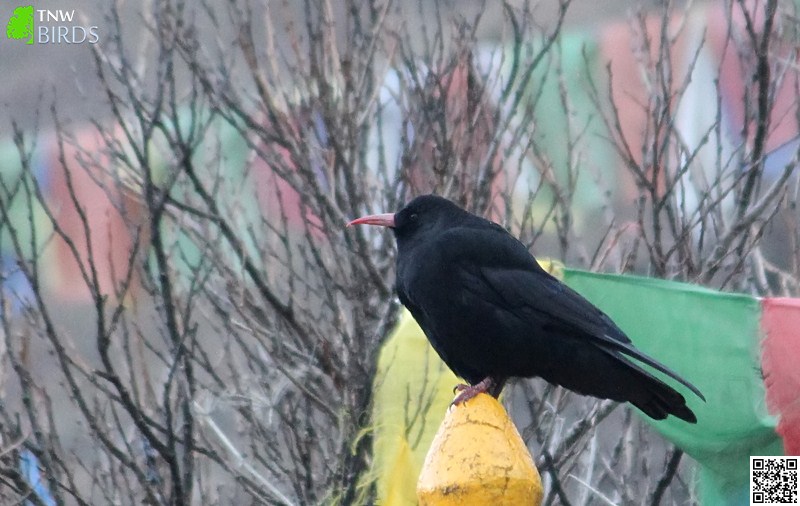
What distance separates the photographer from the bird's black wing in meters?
4.14

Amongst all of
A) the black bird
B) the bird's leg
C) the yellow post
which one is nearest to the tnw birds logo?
the black bird

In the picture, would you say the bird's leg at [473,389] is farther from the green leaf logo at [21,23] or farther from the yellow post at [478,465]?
the green leaf logo at [21,23]

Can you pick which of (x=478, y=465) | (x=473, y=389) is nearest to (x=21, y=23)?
(x=473, y=389)

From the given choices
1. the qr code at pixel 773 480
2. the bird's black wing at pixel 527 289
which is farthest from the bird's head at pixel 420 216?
the qr code at pixel 773 480

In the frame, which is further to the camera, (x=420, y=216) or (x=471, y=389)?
(x=420, y=216)

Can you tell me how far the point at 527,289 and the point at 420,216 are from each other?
56cm

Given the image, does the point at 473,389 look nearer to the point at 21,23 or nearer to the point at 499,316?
the point at 499,316

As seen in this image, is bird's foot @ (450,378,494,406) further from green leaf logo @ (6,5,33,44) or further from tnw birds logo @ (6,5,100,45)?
green leaf logo @ (6,5,33,44)

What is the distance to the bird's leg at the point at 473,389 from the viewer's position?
4.01m

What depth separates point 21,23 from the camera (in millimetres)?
7508

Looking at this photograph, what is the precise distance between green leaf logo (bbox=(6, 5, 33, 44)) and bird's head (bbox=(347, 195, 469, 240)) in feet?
10.8

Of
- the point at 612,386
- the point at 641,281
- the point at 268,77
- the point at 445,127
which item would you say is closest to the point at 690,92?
the point at 268,77

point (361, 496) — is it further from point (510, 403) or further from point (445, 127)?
point (445, 127)

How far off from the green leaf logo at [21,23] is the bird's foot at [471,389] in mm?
4053
